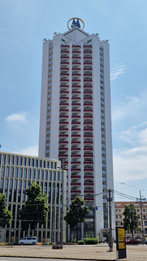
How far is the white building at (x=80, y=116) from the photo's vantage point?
97.4 metres

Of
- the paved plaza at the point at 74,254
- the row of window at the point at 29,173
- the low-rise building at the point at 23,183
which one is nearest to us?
the paved plaza at the point at 74,254

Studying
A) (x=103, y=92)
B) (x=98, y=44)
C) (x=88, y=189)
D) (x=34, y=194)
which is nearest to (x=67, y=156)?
(x=88, y=189)

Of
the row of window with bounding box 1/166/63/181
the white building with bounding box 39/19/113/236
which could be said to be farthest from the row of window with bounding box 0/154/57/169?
the white building with bounding box 39/19/113/236

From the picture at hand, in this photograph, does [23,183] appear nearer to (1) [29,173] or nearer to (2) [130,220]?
(1) [29,173]

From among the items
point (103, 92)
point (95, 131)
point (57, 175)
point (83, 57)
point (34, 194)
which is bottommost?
point (34, 194)

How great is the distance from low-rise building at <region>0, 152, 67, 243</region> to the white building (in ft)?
42.1

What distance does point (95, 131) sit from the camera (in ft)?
341

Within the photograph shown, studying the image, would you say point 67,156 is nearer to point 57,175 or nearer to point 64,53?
point 57,175

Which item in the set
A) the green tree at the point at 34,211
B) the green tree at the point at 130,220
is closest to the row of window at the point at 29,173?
the green tree at the point at 34,211

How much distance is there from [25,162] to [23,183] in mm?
6576

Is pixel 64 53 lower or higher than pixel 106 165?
higher

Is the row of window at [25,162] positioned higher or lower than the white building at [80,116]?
lower

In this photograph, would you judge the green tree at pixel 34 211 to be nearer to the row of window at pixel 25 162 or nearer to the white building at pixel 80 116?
the row of window at pixel 25 162

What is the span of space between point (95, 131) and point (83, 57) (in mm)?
32431
